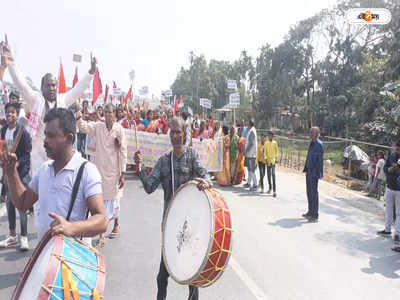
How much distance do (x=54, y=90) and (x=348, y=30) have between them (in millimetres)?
35253

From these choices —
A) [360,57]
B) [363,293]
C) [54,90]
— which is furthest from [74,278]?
[360,57]

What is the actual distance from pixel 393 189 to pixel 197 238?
198 inches

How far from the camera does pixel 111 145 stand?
5344mm

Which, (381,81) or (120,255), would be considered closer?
(120,255)

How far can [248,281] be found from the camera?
14.7 feet

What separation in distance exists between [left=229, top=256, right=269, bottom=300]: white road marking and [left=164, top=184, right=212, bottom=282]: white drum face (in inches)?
58.2

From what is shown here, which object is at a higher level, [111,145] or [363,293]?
[111,145]

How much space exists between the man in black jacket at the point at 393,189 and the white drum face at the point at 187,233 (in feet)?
15.0

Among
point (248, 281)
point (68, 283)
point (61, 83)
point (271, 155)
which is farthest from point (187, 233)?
point (271, 155)

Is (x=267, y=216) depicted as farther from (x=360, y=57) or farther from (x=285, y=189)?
(x=360, y=57)

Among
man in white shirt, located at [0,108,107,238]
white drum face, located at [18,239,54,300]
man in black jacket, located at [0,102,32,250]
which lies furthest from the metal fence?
white drum face, located at [18,239,54,300]

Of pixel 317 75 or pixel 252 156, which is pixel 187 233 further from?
pixel 317 75

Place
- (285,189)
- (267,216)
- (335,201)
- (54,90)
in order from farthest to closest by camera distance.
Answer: (285,189) → (335,201) → (267,216) → (54,90)

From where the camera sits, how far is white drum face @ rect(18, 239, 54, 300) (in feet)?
5.90
